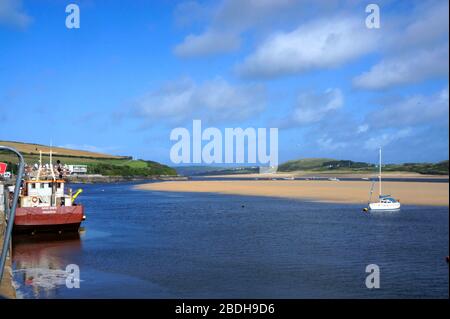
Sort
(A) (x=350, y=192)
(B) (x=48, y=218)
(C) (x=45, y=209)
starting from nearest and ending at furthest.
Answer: (C) (x=45, y=209)
(B) (x=48, y=218)
(A) (x=350, y=192)

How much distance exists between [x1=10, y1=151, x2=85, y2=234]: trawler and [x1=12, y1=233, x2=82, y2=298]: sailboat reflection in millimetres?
936

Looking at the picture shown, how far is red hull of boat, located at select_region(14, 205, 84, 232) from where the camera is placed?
3284cm

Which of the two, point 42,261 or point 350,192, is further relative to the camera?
point 350,192

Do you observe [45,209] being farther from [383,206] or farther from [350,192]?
[350,192]

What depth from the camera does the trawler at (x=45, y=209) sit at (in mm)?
32906

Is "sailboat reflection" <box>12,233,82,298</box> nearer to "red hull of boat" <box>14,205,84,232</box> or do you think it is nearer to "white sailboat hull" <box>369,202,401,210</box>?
"red hull of boat" <box>14,205,84,232</box>

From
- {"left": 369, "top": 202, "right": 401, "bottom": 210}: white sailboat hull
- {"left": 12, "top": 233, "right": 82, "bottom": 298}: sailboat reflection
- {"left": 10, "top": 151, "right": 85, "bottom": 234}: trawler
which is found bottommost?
{"left": 12, "top": 233, "right": 82, "bottom": 298}: sailboat reflection

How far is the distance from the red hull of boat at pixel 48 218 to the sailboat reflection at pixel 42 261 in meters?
0.80

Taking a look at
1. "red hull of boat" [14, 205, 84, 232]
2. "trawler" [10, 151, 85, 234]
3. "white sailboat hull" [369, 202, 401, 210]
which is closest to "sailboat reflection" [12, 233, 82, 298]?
"red hull of boat" [14, 205, 84, 232]

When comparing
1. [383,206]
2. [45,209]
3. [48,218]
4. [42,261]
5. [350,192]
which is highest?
[45,209]

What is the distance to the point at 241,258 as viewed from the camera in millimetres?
26953

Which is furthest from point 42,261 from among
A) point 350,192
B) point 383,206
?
point 350,192

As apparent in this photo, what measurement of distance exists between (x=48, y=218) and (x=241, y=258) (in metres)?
15.4
